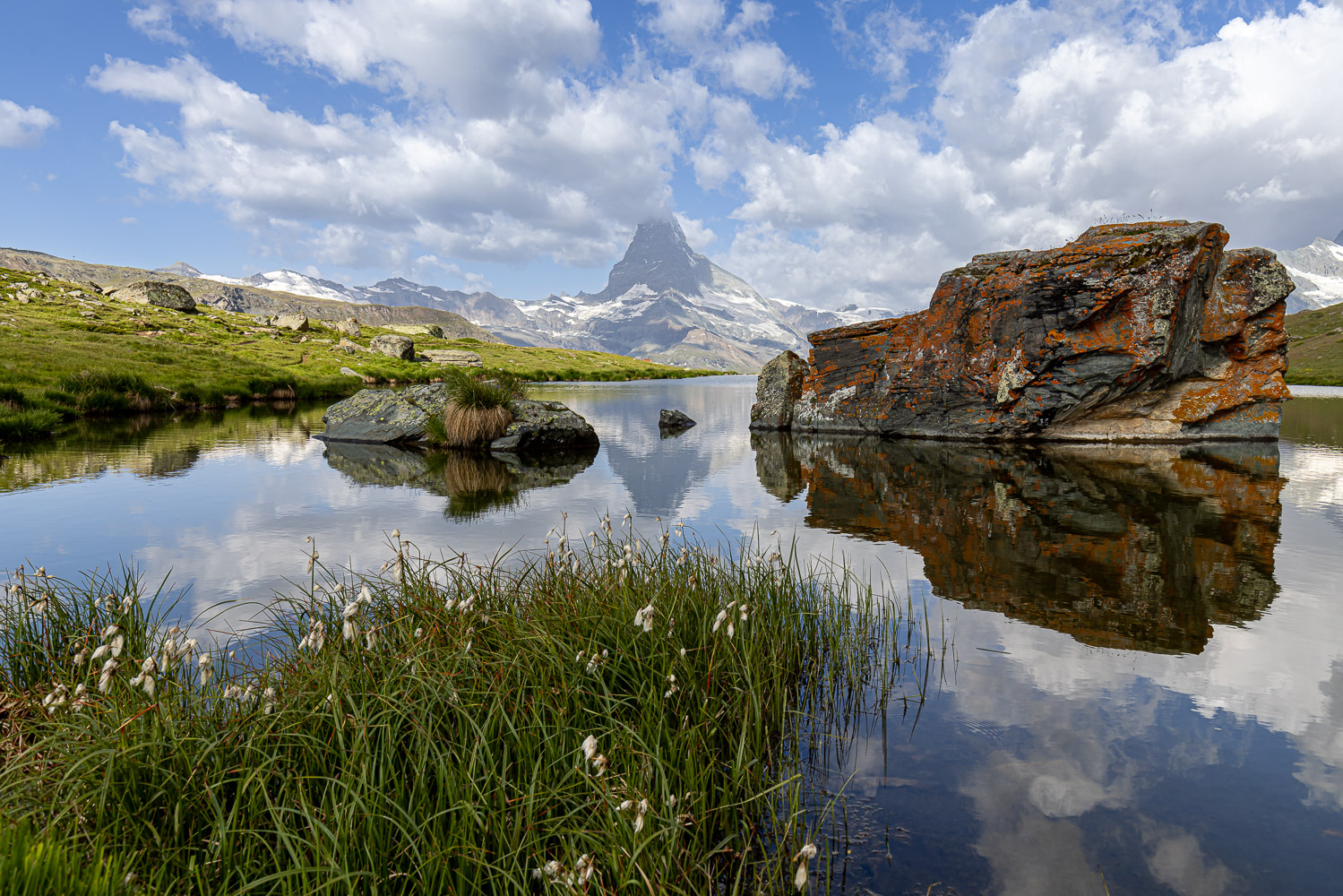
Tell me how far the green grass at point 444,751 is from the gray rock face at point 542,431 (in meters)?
14.8

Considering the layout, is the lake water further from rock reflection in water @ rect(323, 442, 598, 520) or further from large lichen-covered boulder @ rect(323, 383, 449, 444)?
large lichen-covered boulder @ rect(323, 383, 449, 444)

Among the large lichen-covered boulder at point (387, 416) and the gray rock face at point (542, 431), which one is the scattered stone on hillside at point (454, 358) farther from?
the gray rock face at point (542, 431)

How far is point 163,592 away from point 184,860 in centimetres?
540

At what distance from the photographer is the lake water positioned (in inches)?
133

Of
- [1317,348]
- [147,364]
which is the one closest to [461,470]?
[147,364]

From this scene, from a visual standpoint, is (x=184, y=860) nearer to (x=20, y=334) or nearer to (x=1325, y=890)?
(x=1325, y=890)

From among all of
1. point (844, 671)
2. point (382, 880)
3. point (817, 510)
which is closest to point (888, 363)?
point (817, 510)

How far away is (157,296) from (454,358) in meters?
55.2

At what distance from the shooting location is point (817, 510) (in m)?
11.2

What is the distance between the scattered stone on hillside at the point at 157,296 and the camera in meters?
102

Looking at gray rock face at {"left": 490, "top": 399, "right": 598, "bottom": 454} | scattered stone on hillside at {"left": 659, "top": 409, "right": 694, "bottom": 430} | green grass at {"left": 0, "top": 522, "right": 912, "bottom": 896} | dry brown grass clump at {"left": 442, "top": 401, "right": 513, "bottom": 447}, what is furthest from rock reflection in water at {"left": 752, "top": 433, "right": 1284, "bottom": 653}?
scattered stone on hillside at {"left": 659, "top": 409, "right": 694, "bottom": 430}

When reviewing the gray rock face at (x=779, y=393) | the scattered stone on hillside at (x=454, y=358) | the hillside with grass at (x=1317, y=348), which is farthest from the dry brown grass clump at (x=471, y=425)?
the scattered stone on hillside at (x=454, y=358)

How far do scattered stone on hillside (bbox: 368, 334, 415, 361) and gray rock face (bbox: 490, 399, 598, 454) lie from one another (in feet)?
219

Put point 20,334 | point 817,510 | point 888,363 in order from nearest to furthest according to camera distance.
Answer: point 817,510 → point 888,363 → point 20,334
